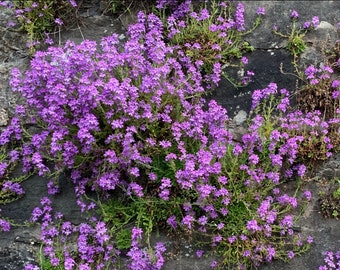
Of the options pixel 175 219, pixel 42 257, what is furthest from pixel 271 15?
pixel 42 257

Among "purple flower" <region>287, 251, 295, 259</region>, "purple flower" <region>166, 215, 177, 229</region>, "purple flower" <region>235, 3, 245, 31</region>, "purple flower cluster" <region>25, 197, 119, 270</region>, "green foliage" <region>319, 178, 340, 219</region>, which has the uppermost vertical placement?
"purple flower" <region>235, 3, 245, 31</region>

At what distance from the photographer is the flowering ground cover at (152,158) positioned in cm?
476

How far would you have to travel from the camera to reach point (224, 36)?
5957 millimetres

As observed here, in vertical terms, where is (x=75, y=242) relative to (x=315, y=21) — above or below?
below

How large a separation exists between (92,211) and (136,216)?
18.3 inches

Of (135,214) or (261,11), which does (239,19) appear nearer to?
(261,11)

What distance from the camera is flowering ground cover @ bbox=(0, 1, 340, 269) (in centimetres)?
476

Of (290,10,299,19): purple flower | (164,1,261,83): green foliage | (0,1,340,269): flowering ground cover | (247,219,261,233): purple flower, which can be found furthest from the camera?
(290,10,299,19): purple flower

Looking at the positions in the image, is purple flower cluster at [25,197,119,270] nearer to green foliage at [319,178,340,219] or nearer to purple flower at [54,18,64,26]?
green foliage at [319,178,340,219]

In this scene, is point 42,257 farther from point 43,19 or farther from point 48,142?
point 43,19

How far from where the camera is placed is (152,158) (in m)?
5.13

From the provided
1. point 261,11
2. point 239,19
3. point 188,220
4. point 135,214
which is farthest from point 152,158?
point 261,11

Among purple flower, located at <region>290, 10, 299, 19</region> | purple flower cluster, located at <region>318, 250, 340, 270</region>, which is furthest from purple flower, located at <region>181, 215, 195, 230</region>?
purple flower, located at <region>290, 10, 299, 19</region>

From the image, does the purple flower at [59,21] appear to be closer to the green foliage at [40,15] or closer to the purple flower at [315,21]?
the green foliage at [40,15]
